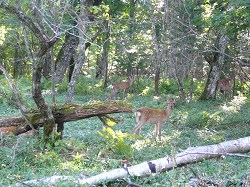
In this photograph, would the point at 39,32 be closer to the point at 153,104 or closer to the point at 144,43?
the point at 153,104

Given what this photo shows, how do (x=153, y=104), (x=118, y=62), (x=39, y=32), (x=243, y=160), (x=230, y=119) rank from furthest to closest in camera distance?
(x=118, y=62), (x=153, y=104), (x=230, y=119), (x=243, y=160), (x=39, y=32)

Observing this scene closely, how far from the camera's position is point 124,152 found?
8055 mm

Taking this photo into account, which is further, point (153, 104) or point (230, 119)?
point (153, 104)

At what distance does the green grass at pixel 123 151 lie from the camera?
6054 millimetres

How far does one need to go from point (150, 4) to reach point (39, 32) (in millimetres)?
12281

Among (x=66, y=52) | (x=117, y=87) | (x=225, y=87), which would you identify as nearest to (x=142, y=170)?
(x=66, y=52)

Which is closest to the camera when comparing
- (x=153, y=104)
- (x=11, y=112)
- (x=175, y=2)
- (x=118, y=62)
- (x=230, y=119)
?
(x=230, y=119)

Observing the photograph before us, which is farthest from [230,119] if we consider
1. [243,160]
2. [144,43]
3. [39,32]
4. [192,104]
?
[144,43]

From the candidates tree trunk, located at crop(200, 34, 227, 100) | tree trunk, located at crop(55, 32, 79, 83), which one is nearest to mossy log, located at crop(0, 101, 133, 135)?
tree trunk, located at crop(55, 32, 79, 83)

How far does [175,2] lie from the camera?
67.6 ft

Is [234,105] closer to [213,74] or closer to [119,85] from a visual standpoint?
[213,74]

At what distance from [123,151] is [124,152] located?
0.14ft

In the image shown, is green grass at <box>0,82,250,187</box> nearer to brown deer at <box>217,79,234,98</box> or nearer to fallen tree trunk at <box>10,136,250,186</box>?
fallen tree trunk at <box>10,136,250,186</box>

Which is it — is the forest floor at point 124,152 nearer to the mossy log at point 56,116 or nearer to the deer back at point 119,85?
the mossy log at point 56,116
